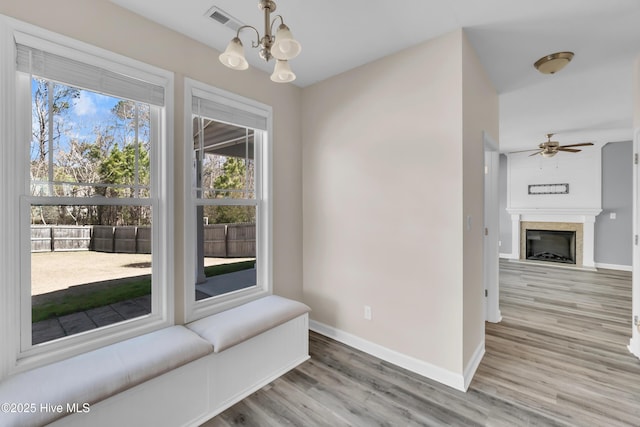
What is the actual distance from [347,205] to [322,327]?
4.43 feet

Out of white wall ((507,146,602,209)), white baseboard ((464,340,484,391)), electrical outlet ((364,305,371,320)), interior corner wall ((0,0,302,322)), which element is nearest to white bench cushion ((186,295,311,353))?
interior corner wall ((0,0,302,322))

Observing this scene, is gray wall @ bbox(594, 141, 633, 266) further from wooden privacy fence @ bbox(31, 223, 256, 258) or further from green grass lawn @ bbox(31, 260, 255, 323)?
green grass lawn @ bbox(31, 260, 255, 323)

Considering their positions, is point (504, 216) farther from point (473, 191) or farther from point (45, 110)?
point (45, 110)

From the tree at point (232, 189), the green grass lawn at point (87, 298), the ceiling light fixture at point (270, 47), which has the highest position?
the ceiling light fixture at point (270, 47)

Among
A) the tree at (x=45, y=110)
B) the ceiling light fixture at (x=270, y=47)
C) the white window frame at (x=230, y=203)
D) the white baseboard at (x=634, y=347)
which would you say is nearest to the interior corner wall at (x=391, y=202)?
the white window frame at (x=230, y=203)

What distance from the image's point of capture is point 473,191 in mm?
2270

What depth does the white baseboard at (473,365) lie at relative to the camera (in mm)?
2077

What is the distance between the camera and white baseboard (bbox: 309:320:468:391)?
208 cm

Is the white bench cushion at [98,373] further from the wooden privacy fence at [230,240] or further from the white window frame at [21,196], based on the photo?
the wooden privacy fence at [230,240]

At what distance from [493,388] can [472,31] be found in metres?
2.67

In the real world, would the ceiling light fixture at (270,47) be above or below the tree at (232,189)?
above

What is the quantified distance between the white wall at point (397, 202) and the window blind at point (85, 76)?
1578 mm

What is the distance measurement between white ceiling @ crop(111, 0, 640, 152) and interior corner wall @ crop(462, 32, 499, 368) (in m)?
0.24

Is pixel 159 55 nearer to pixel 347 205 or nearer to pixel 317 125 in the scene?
pixel 317 125
